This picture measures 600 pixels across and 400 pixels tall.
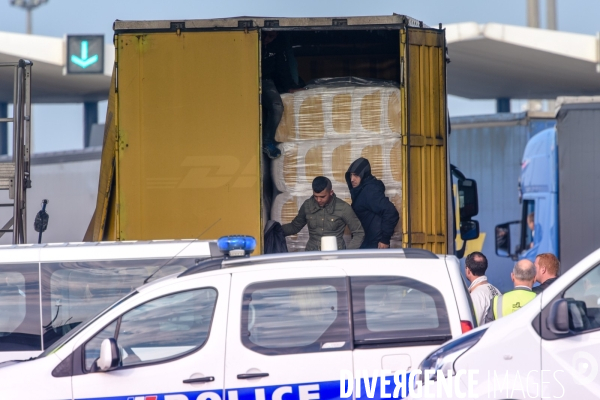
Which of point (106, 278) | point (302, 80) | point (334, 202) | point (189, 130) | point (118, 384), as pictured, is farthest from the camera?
point (302, 80)

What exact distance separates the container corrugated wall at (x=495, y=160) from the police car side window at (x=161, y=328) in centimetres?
1332

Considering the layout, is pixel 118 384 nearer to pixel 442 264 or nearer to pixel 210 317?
pixel 210 317

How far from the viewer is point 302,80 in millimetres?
11539

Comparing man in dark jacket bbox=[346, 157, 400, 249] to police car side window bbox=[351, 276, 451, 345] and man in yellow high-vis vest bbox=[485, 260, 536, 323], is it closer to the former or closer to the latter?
man in yellow high-vis vest bbox=[485, 260, 536, 323]

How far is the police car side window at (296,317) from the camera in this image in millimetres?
5957

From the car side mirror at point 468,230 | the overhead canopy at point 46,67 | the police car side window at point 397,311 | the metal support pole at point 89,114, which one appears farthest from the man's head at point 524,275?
the metal support pole at point 89,114

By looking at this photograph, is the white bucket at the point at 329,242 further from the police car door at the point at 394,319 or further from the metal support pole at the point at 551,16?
the metal support pole at the point at 551,16

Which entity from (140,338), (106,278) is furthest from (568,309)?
(106,278)

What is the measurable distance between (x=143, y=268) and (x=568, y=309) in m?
3.46

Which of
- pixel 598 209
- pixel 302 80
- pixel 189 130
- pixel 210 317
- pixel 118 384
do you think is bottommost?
pixel 118 384

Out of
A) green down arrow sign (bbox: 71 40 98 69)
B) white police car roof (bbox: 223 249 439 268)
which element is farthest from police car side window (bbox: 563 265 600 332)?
green down arrow sign (bbox: 71 40 98 69)

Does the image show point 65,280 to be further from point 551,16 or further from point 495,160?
point 551,16

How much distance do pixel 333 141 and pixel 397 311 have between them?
4.14 meters

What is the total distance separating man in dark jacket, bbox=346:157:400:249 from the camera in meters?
9.69
